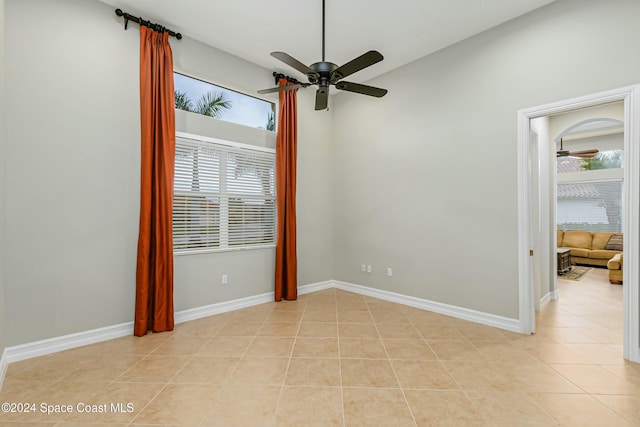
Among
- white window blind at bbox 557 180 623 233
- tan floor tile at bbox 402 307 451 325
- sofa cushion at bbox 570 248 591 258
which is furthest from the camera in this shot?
white window blind at bbox 557 180 623 233

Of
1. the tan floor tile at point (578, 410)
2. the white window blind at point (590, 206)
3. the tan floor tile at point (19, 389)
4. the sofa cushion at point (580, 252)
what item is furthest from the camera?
the white window blind at point (590, 206)

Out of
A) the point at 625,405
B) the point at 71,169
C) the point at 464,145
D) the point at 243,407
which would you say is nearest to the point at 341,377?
the point at 243,407

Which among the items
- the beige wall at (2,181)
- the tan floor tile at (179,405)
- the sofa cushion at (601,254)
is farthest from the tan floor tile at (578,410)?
the sofa cushion at (601,254)

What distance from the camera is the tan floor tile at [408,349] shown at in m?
2.66

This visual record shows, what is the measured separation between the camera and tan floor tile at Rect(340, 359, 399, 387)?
223 cm

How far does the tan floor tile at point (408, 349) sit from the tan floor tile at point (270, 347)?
38.1 inches

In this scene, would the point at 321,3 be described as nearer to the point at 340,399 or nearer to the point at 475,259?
the point at 475,259

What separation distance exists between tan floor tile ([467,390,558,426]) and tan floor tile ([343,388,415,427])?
1.63 feet

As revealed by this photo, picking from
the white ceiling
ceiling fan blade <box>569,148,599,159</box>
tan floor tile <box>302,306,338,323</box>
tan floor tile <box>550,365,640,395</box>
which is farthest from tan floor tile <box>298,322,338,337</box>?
ceiling fan blade <box>569,148,599,159</box>

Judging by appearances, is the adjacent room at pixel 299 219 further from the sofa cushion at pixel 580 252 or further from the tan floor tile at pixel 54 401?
the sofa cushion at pixel 580 252

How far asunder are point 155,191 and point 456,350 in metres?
3.49

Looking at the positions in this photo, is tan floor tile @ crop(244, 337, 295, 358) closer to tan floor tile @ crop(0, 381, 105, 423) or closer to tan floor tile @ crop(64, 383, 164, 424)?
tan floor tile @ crop(64, 383, 164, 424)

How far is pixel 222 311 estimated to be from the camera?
3869mm

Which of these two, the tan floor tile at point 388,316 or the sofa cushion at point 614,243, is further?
the sofa cushion at point 614,243
